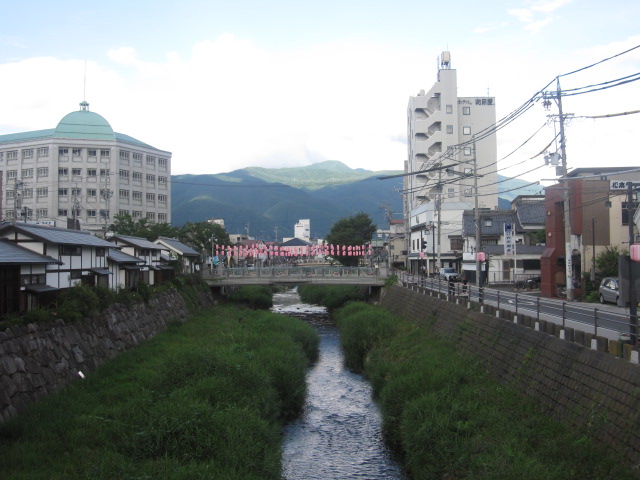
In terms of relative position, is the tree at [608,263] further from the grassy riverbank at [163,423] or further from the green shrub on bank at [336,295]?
the green shrub on bank at [336,295]

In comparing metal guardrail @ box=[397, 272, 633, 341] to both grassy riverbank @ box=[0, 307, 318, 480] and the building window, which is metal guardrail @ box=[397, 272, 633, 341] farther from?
the building window

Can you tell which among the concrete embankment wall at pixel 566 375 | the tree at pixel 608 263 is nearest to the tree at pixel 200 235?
the tree at pixel 608 263

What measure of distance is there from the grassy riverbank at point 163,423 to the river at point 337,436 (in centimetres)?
120

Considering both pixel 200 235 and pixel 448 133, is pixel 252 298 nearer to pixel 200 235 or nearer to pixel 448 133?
pixel 200 235

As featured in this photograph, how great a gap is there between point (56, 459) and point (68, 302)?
10948mm

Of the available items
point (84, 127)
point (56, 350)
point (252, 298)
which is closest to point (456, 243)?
point (252, 298)

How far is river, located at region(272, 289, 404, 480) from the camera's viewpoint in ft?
57.5

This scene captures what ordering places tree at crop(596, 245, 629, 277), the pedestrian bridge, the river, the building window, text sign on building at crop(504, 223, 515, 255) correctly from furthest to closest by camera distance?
the building window < the pedestrian bridge < text sign on building at crop(504, 223, 515, 255) < tree at crop(596, 245, 629, 277) < the river

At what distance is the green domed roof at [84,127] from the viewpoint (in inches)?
3393

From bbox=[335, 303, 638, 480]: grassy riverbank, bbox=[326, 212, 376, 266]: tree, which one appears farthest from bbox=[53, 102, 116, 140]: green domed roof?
bbox=[335, 303, 638, 480]: grassy riverbank

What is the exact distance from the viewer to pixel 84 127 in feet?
286

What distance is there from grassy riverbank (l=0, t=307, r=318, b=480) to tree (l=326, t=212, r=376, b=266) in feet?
226

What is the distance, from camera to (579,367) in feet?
47.6

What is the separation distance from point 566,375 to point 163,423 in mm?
11014
